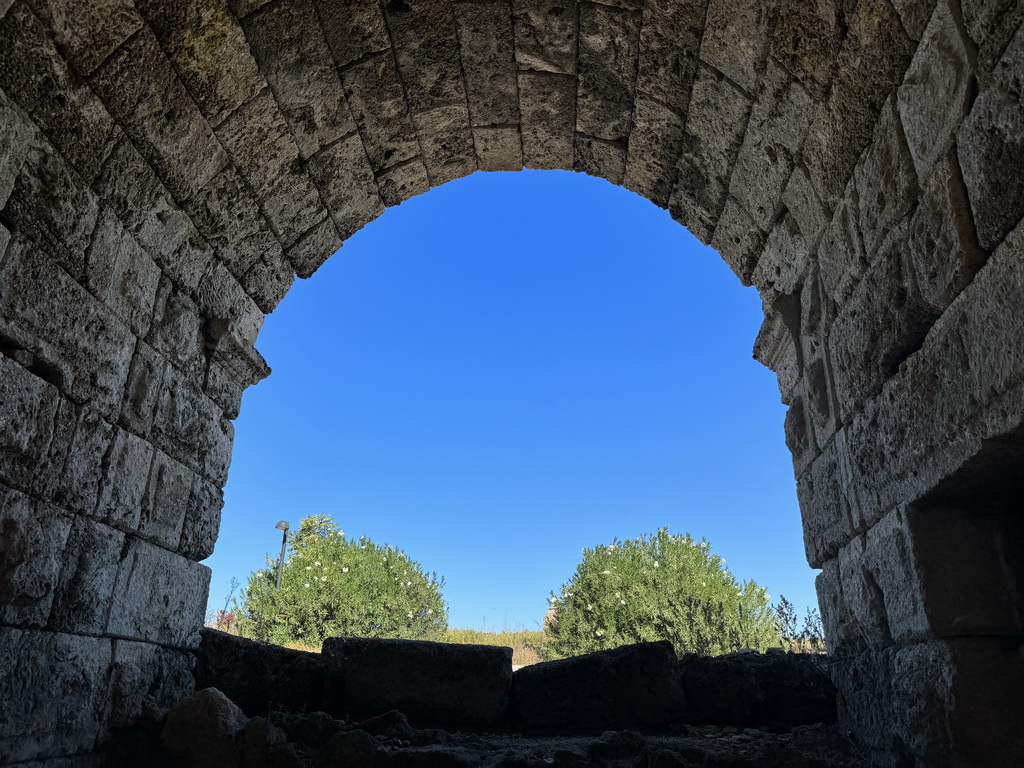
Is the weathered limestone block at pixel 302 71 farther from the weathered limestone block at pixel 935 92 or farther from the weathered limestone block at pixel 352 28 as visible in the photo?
the weathered limestone block at pixel 935 92

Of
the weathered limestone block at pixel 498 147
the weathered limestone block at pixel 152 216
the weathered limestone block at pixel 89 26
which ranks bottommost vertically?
the weathered limestone block at pixel 152 216

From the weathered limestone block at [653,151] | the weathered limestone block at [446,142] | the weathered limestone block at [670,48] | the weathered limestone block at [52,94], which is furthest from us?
the weathered limestone block at [446,142]

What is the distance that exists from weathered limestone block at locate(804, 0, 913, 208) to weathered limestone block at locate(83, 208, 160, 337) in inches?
101

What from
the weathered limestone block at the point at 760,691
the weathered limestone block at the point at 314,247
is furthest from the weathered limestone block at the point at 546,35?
the weathered limestone block at the point at 760,691

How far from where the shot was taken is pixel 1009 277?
1626 millimetres

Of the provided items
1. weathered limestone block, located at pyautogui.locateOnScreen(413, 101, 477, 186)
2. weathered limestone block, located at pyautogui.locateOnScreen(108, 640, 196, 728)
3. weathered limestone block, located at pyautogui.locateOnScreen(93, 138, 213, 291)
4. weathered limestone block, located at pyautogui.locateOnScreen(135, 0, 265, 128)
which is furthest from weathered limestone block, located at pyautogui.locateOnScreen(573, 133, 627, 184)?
weathered limestone block, located at pyautogui.locateOnScreen(108, 640, 196, 728)

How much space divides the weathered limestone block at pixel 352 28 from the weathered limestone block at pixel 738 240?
61.4 inches

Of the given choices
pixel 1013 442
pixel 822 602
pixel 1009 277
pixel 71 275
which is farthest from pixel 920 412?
pixel 71 275

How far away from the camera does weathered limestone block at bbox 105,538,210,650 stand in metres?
2.69

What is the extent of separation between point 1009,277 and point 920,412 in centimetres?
60

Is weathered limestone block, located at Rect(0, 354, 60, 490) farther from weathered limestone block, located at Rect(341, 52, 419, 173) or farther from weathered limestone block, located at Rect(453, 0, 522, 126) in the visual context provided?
weathered limestone block, located at Rect(453, 0, 522, 126)

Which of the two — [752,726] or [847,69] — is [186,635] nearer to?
[752,726]

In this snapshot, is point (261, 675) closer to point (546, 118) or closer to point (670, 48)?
point (546, 118)

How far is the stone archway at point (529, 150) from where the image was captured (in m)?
1.98
